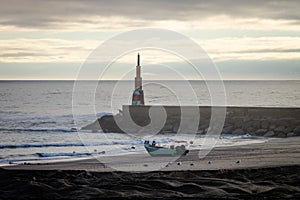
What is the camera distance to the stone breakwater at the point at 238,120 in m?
32.2

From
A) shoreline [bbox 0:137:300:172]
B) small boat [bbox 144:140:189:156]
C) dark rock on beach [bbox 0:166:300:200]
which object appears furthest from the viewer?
small boat [bbox 144:140:189:156]

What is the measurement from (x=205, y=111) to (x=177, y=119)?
2429 mm

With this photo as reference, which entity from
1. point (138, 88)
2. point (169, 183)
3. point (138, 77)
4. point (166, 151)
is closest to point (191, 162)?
point (166, 151)

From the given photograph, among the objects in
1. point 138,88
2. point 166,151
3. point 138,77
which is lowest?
point 166,151

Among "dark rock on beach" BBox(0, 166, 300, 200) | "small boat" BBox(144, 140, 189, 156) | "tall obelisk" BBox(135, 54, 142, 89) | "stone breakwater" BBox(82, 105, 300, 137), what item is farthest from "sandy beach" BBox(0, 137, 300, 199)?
"tall obelisk" BBox(135, 54, 142, 89)

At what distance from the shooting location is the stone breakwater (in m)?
32.2

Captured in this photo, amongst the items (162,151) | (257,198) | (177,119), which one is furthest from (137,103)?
(257,198)

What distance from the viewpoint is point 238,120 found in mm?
35250

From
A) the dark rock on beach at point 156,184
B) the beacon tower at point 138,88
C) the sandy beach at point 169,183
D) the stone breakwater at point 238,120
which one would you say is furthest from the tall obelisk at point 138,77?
the dark rock on beach at point 156,184

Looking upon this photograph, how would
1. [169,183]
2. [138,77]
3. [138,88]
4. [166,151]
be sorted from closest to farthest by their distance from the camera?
[169,183], [166,151], [138,77], [138,88]

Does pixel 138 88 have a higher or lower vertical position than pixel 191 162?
higher

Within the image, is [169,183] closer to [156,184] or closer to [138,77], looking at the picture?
[156,184]

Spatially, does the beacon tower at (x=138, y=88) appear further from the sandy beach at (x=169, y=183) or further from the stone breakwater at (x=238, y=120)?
the sandy beach at (x=169, y=183)

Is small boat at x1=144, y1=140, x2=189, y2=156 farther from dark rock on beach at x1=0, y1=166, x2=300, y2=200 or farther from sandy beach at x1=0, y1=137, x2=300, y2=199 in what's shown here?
dark rock on beach at x1=0, y1=166, x2=300, y2=200
